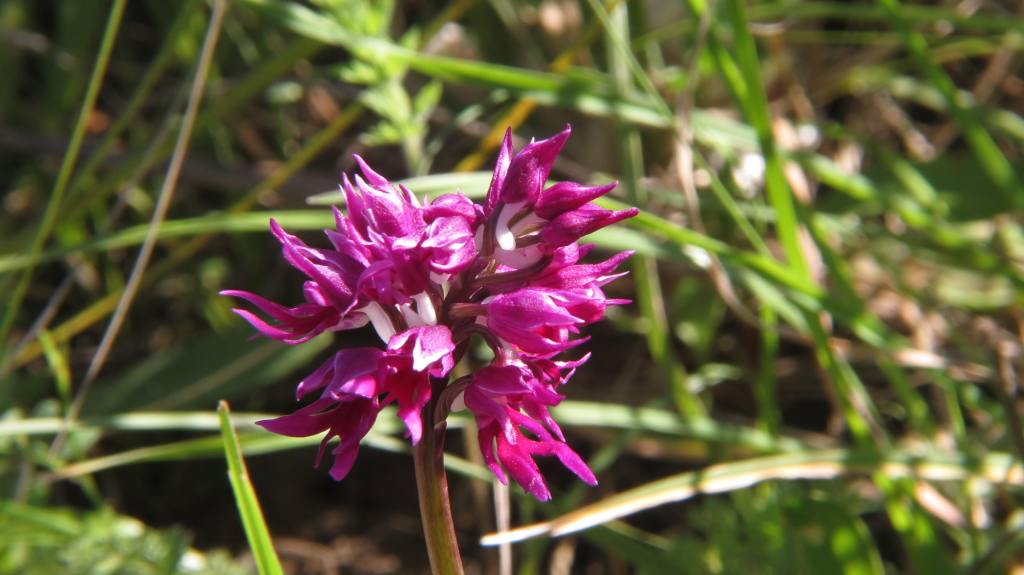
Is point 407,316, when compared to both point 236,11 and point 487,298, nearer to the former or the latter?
point 487,298

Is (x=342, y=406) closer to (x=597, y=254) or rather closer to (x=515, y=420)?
(x=515, y=420)

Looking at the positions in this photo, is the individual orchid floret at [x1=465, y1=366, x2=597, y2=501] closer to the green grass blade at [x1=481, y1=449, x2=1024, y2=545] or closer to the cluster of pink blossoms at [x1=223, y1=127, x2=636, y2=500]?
the cluster of pink blossoms at [x1=223, y1=127, x2=636, y2=500]

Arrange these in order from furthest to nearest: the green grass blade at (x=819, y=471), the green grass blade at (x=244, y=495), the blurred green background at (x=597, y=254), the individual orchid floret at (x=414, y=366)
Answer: the blurred green background at (x=597, y=254) → the green grass blade at (x=819, y=471) → the green grass blade at (x=244, y=495) → the individual orchid floret at (x=414, y=366)

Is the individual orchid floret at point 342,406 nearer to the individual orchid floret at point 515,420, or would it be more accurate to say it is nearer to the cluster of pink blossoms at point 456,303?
the cluster of pink blossoms at point 456,303

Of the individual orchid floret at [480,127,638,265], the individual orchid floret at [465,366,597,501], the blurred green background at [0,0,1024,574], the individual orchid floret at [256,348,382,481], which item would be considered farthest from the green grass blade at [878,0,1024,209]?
the individual orchid floret at [256,348,382,481]

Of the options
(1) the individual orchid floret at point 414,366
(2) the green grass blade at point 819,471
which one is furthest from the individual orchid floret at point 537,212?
(2) the green grass blade at point 819,471

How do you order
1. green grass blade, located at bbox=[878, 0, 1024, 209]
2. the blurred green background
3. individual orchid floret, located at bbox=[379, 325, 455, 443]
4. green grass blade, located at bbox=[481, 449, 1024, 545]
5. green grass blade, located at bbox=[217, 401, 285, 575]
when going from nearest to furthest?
individual orchid floret, located at bbox=[379, 325, 455, 443] → green grass blade, located at bbox=[217, 401, 285, 575] → green grass blade, located at bbox=[481, 449, 1024, 545] → the blurred green background → green grass blade, located at bbox=[878, 0, 1024, 209]
